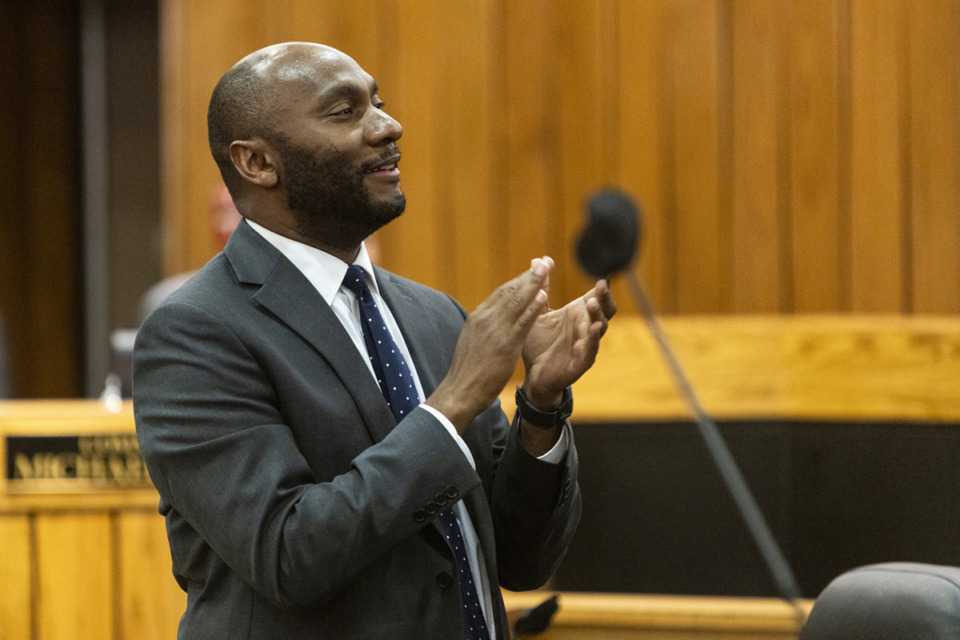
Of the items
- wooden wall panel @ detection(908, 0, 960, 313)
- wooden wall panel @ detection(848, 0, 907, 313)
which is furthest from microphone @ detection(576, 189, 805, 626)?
wooden wall panel @ detection(908, 0, 960, 313)

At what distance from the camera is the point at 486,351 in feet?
3.62

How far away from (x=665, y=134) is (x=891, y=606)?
7.72 feet

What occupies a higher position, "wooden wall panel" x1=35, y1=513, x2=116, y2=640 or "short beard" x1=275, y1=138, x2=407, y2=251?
"short beard" x1=275, y1=138, x2=407, y2=251

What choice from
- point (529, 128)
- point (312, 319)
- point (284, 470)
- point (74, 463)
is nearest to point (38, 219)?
point (529, 128)

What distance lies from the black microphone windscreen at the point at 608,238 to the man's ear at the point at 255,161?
1.68 metres

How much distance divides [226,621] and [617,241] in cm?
197

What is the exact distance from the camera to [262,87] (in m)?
1.20

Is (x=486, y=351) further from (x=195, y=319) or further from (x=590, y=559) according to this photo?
(x=590, y=559)

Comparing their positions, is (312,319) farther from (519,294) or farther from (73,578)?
(73,578)

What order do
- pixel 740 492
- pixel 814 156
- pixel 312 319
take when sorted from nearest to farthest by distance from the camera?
pixel 312 319
pixel 740 492
pixel 814 156

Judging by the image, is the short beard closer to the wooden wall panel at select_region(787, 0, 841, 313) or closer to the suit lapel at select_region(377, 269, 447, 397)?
the suit lapel at select_region(377, 269, 447, 397)

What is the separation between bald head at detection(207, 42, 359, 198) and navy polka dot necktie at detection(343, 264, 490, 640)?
195 mm

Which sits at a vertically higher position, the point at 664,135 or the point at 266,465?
the point at 664,135

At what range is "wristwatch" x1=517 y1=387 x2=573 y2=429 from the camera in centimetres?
124
